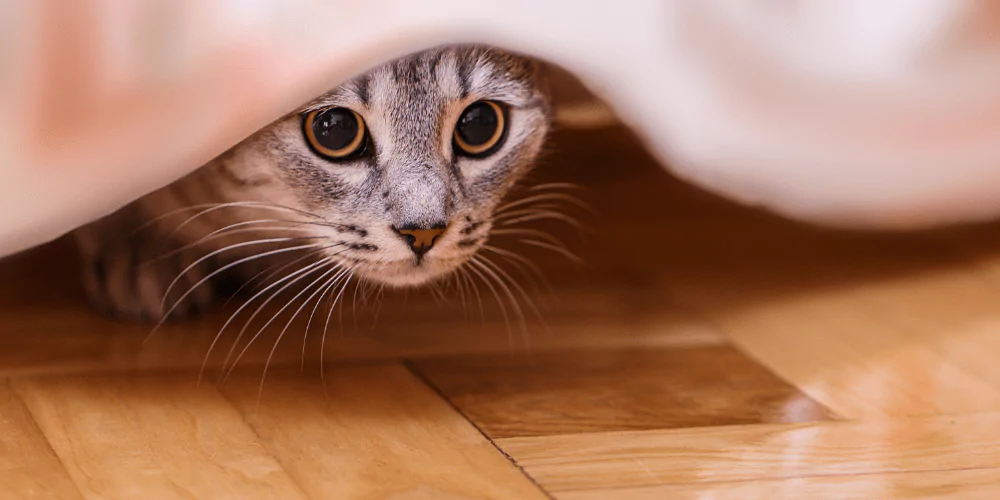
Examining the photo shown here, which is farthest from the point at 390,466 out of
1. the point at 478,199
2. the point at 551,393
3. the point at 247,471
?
the point at 478,199

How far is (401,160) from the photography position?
0.96 metres

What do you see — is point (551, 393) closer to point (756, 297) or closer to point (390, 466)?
point (390, 466)

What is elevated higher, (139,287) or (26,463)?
(139,287)

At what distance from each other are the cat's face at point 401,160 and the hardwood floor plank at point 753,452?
220 mm

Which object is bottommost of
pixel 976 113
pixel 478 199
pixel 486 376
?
pixel 486 376

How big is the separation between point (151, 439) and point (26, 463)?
93 millimetres

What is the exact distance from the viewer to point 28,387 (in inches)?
36.4

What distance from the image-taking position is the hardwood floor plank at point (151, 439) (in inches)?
30.3

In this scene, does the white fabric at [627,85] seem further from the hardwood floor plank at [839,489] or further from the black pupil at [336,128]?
the hardwood floor plank at [839,489]

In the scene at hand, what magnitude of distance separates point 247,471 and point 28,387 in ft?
0.85

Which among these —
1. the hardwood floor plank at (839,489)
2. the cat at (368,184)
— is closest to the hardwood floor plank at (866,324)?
the hardwood floor plank at (839,489)

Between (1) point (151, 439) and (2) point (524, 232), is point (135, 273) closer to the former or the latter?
(1) point (151, 439)

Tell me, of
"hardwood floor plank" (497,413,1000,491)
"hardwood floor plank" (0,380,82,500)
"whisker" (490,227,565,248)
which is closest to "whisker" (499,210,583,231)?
"whisker" (490,227,565,248)

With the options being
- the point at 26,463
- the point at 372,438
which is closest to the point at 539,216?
the point at 372,438
